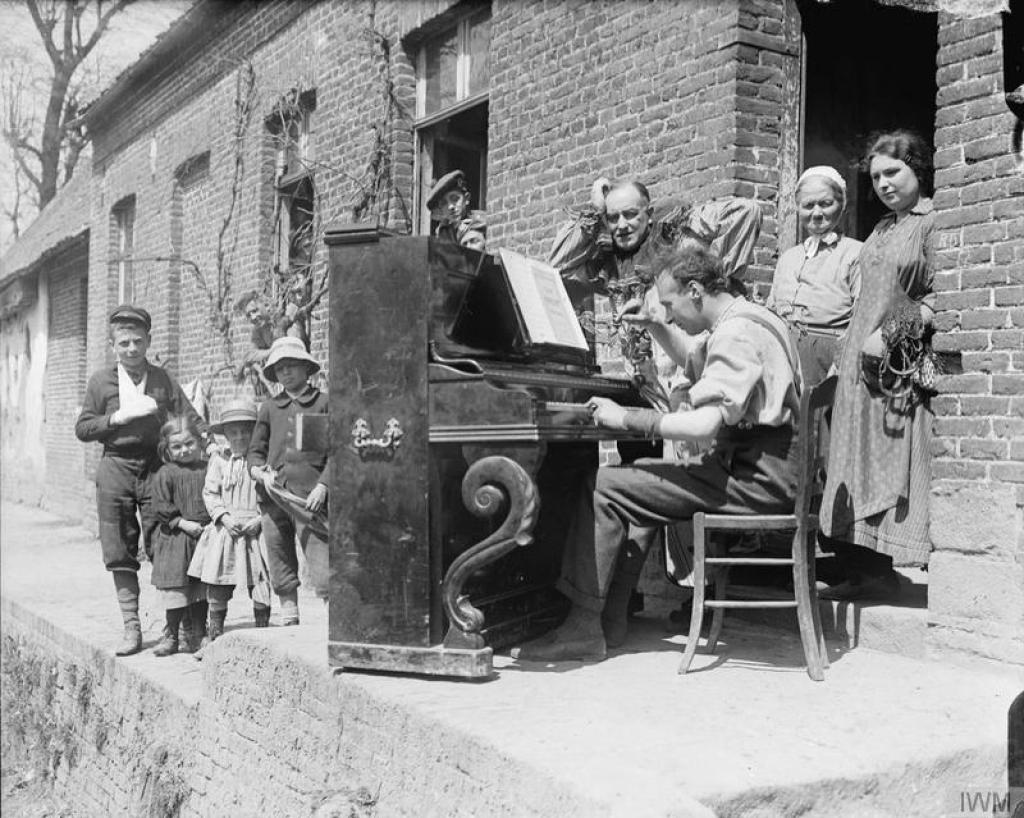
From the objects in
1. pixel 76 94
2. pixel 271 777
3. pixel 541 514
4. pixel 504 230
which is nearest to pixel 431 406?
pixel 541 514

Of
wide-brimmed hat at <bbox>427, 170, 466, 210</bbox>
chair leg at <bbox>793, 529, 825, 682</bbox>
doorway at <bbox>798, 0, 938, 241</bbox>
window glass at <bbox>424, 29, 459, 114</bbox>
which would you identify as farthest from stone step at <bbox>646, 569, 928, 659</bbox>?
window glass at <bbox>424, 29, 459, 114</bbox>

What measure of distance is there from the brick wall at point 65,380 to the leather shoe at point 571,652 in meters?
13.1

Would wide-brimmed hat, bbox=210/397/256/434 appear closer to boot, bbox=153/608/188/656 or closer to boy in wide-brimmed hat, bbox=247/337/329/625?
boy in wide-brimmed hat, bbox=247/337/329/625

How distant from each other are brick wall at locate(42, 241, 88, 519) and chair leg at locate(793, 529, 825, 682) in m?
13.8

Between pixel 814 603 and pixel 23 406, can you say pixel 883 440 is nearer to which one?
pixel 814 603

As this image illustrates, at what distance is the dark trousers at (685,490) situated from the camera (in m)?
4.12

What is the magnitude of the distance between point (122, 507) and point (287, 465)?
3.40ft

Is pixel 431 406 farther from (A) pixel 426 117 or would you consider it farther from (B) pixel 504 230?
(A) pixel 426 117

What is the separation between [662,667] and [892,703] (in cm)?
88

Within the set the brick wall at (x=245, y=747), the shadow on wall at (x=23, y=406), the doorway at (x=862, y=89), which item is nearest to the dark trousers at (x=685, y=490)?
the brick wall at (x=245, y=747)

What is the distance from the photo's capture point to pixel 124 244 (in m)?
15.1

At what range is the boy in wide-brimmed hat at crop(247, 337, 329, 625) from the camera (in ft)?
20.8

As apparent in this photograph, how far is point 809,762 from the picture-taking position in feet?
9.98

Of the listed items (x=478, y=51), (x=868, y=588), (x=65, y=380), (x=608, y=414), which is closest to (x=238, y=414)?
(x=478, y=51)
